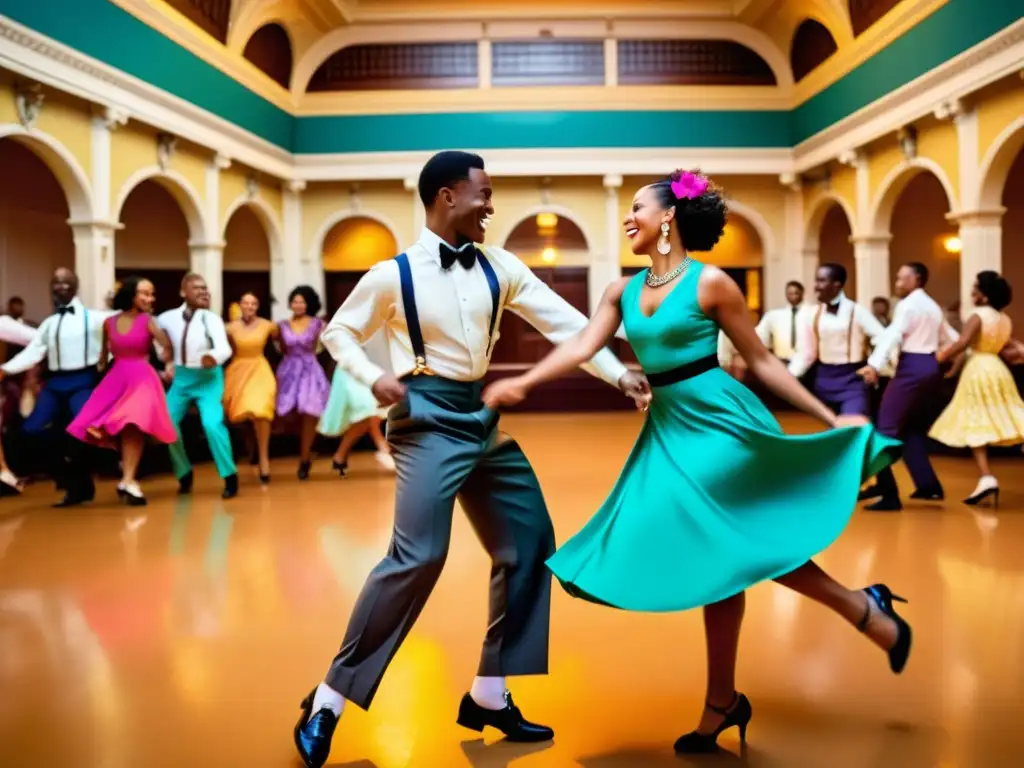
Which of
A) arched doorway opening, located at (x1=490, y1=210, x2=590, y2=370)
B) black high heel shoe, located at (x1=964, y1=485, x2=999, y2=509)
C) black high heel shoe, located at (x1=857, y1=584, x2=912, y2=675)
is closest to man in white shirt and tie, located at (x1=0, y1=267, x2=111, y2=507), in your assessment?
black high heel shoe, located at (x1=857, y1=584, x2=912, y2=675)

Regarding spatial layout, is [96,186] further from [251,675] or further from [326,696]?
[326,696]

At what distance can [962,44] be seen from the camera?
31.4ft

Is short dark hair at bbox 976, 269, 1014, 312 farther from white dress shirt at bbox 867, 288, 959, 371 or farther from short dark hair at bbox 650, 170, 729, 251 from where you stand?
short dark hair at bbox 650, 170, 729, 251

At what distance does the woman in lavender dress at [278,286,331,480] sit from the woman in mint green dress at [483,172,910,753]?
238 inches

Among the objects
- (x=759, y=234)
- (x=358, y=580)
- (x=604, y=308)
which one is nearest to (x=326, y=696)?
(x=604, y=308)

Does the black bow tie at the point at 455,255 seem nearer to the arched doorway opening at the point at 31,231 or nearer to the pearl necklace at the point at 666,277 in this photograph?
the pearl necklace at the point at 666,277

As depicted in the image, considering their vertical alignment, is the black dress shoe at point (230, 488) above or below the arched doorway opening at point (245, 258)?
below

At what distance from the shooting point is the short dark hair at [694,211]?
265cm

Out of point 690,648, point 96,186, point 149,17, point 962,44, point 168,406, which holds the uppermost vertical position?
point 149,17

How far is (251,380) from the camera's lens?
26.2 ft

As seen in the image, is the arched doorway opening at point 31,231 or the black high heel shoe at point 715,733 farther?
the arched doorway opening at point 31,231

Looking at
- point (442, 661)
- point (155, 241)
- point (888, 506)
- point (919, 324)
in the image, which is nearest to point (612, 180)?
point (155, 241)

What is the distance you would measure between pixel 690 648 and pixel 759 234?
1375 cm

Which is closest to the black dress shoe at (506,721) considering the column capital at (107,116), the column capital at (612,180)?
the column capital at (107,116)
